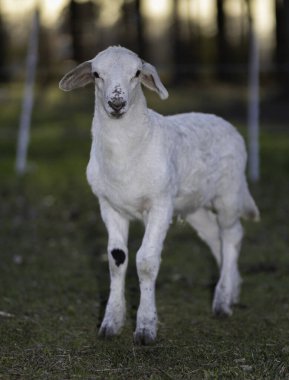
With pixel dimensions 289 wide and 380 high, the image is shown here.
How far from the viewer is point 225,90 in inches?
868

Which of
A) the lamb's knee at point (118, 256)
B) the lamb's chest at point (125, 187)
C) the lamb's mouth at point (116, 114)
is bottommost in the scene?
the lamb's knee at point (118, 256)

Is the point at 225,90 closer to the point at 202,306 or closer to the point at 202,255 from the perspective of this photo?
the point at 202,255

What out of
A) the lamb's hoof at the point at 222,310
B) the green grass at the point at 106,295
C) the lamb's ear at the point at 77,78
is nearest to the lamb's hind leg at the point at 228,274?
the lamb's hoof at the point at 222,310

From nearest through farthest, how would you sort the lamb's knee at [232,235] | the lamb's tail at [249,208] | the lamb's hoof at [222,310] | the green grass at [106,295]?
the green grass at [106,295] < the lamb's hoof at [222,310] < the lamb's knee at [232,235] < the lamb's tail at [249,208]

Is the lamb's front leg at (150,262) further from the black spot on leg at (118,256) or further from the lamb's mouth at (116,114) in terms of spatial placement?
the lamb's mouth at (116,114)

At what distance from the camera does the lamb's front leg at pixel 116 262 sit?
582cm

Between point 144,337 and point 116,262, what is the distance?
62 cm

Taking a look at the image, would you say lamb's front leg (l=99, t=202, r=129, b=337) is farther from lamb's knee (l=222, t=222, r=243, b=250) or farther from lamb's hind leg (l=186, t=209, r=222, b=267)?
lamb's hind leg (l=186, t=209, r=222, b=267)

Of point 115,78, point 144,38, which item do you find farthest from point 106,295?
point 144,38

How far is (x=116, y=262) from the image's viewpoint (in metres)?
5.93

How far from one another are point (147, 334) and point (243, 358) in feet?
2.24

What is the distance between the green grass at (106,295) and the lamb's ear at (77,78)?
163 centimetres

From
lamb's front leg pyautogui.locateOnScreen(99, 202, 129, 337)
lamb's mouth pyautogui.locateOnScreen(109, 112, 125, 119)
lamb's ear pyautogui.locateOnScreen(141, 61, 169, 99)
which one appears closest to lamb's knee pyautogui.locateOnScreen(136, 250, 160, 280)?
lamb's front leg pyautogui.locateOnScreen(99, 202, 129, 337)

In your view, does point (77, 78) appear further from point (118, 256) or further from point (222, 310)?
point (222, 310)
